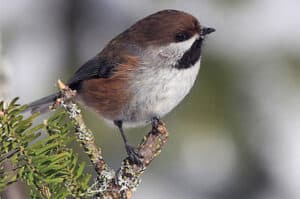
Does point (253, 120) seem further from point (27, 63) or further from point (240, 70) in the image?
point (27, 63)

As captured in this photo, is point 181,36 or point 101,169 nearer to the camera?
point 101,169

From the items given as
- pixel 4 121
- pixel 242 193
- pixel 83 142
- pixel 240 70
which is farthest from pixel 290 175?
pixel 4 121

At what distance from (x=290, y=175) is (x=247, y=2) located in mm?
1035

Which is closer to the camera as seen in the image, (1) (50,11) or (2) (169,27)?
(2) (169,27)

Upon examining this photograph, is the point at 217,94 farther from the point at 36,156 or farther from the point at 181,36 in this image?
the point at 36,156

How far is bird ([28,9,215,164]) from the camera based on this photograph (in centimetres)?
261

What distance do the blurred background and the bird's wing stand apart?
0.31 m

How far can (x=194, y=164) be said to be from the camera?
3695 millimetres

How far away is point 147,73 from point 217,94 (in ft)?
2.35

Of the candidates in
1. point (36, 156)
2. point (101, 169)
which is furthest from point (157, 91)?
point (36, 156)

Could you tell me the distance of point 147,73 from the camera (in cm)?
269

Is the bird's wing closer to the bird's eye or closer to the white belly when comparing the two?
the white belly

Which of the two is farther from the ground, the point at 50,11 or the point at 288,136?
A: the point at 50,11

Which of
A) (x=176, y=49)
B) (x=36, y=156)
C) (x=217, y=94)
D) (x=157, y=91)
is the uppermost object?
(x=36, y=156)
